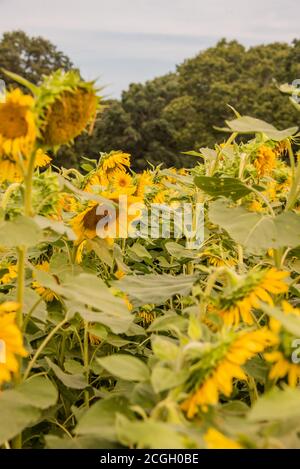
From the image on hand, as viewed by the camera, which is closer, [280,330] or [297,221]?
[280,330]

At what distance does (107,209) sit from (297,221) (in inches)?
18.5

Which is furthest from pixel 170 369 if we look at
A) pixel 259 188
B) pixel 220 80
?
pixel 220 80

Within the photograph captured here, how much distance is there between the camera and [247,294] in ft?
2.88

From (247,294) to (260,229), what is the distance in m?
0.26

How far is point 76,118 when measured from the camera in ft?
2.95

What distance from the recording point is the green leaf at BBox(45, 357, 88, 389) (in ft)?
3.64

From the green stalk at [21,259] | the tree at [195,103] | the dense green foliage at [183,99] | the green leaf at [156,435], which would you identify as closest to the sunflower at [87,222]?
the green stalk at [21,259]

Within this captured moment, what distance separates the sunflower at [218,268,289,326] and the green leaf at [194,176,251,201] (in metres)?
0.37

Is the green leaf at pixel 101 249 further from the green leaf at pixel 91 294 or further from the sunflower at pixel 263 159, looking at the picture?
the sunflower at pixel 263 159

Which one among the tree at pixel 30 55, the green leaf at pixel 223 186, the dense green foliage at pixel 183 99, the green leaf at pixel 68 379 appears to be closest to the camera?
the green leaf at pixel 68 379

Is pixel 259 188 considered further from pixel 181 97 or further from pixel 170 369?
pixel 181 97

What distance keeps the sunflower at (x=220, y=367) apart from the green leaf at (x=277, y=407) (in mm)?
77

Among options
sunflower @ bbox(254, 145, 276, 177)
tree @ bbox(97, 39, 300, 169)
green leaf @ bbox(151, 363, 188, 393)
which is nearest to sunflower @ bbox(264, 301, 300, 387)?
green leaf @ bbox(151, 363, 188, 393)

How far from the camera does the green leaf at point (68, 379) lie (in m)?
1.11
